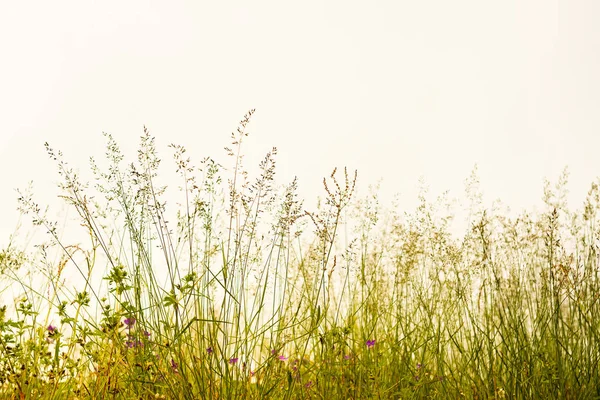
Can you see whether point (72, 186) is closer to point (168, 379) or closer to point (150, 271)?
point (150, 271)

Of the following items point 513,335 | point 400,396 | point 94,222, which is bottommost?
point 400,396

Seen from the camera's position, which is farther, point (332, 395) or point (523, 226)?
point (523, 226)

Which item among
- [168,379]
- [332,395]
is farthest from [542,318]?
[168,379]

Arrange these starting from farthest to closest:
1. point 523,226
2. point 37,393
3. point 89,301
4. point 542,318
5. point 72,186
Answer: point 523,226, point 542,318, point 37,393, point 89,301, point 72,186

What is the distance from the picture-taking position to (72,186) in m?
2.07

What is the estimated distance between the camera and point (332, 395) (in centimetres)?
251

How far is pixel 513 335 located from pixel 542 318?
161mm

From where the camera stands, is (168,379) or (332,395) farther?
(332,395)

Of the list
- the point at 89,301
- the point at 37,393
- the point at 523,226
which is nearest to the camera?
the point at 89,301

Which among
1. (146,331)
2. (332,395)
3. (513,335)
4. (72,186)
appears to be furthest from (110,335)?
(513,335)

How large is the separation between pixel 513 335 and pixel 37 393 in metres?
2.23

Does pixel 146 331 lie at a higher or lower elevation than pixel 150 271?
lower

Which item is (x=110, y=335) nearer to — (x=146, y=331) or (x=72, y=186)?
(x=146, y=331)

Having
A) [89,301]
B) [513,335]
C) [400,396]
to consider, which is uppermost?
[89,301]
